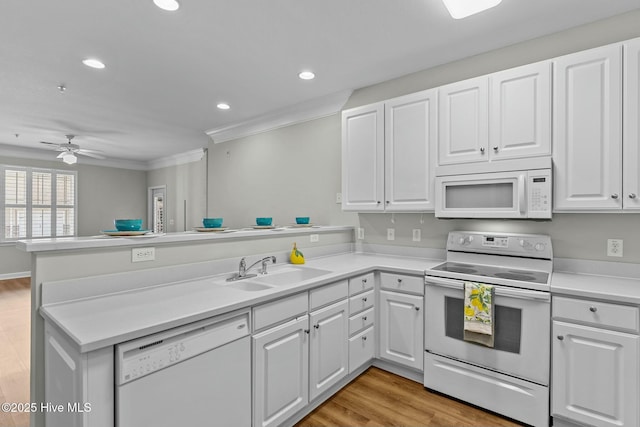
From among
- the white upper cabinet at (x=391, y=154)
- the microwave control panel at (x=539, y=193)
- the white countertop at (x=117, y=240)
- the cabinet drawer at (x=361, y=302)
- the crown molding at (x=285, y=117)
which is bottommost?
the cabinet drawer at (x=361, y=302)

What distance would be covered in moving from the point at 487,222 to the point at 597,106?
41.7 inches

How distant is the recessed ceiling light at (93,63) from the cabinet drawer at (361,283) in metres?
→ 2.94

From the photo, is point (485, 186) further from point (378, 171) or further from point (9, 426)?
point (9, 426)

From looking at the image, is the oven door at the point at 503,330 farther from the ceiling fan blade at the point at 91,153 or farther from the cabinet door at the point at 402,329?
the ceiling fan blade at the point at 91,153

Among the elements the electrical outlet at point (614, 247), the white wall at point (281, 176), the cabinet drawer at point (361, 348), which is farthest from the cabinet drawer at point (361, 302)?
the electrical outlet at point (614, 247)

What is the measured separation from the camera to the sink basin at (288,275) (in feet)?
7.75

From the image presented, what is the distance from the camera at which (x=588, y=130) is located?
6.62ft

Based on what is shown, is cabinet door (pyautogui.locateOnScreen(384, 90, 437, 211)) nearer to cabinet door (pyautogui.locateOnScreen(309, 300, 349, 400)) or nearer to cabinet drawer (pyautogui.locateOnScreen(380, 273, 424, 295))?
cabinet drawer (pyautogui.locateOnScreen(380, 273, 424, 295))

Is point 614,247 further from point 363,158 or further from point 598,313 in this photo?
point 363,158

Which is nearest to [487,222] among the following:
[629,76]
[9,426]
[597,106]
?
[597,106]

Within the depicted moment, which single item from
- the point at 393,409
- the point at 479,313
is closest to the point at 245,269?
the point at 393,409

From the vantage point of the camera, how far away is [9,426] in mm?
1969

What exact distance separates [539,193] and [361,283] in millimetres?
1387

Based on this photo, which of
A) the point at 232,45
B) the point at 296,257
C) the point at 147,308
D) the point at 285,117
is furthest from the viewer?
the point at 285,117
